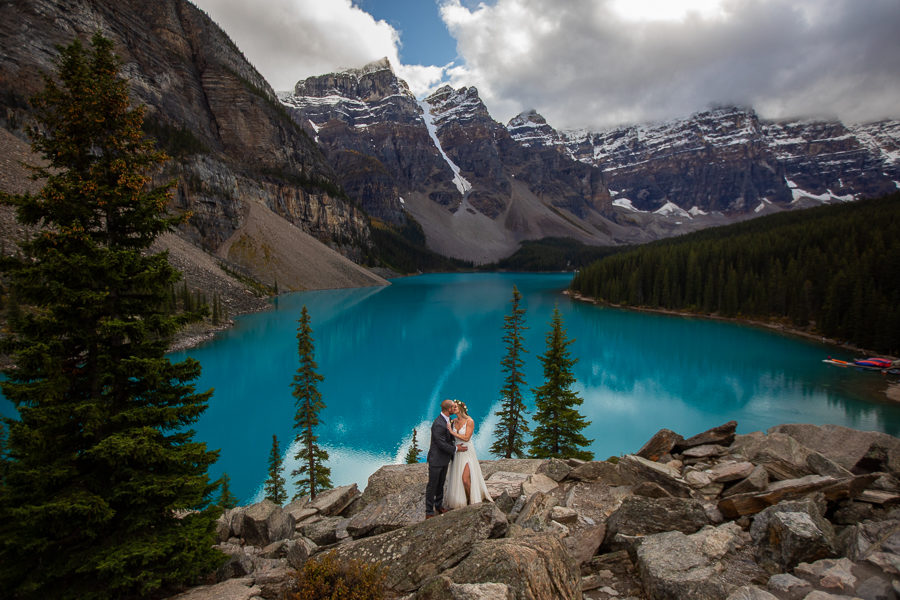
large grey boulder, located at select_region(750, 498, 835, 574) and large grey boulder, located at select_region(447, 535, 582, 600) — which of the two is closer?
large grey boulder, located at select_region(447, 535, 582, 600)

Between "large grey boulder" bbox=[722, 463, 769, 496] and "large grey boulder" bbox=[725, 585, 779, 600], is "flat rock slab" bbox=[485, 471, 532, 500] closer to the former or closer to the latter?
"large grey boulder" bbox=[722, 463, 769, 496]

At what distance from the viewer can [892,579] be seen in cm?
425

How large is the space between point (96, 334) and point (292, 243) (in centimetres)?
11031

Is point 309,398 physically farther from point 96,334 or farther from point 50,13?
point 50,13

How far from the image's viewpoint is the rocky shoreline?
4762 mm

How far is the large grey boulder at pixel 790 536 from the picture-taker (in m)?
5.24

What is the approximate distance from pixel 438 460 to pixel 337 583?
274 cm

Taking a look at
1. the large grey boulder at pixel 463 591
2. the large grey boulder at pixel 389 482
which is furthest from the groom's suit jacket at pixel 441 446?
the large grey boulder at pixel 389 482

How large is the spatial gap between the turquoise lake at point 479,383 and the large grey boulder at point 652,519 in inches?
410

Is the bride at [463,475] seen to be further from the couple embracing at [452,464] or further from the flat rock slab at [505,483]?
the flat rock slab at [505,483]

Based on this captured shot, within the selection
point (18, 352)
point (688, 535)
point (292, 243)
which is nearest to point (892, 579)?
point (688, 535)

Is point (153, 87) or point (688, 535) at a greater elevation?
point (153, 87)

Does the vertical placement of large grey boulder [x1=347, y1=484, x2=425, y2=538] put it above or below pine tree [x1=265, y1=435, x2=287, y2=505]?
above

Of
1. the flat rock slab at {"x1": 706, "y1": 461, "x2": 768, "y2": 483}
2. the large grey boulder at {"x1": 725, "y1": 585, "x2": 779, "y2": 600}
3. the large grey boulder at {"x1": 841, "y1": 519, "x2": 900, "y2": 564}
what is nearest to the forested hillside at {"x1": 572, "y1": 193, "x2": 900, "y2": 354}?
the flat rock slab at {"x1": 706, "y1": 461, "x2": 768, "y2": 483}
